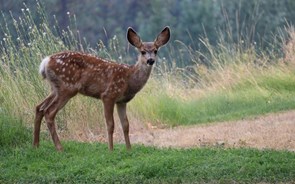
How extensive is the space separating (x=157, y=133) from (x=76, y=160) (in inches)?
157

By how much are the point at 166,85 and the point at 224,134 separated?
5417 millimetres

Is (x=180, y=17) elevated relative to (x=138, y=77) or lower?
lower

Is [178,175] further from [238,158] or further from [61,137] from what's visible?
[61,137]

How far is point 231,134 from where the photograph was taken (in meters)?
13.3

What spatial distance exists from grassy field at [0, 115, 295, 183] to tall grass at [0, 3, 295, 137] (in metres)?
2.57

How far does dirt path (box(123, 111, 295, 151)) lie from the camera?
12.3 meters

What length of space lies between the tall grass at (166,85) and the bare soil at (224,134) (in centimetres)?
47

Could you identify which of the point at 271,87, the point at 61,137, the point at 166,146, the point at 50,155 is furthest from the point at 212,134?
the point at 271,87

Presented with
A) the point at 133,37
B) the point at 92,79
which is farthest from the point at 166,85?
Answer: the point at 92,79

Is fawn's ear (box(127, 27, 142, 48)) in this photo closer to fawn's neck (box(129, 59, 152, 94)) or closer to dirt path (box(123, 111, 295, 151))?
fawn's neck (box(129, 59, 152, 94))

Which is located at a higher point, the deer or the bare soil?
the deer

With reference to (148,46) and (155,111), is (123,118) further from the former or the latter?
(155,111)

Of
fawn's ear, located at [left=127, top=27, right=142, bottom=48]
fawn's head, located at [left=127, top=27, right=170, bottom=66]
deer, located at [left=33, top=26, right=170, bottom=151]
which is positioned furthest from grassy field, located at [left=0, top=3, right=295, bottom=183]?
fawn's ear, located at [left=127, top=27, right=142, bottom=48]

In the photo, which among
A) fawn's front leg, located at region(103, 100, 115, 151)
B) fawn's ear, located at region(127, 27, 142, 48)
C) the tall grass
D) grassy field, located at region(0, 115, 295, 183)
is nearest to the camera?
grassy field, located at region(0, 115, 295, 183)
